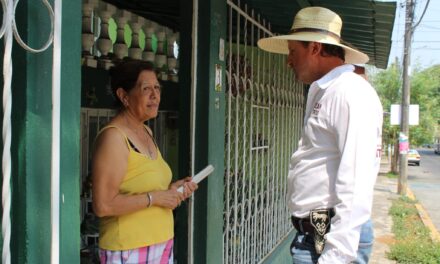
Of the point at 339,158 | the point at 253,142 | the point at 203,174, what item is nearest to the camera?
the point at 339,158

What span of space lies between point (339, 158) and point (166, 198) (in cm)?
81

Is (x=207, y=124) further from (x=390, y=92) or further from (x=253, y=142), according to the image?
(x=390, y=92)

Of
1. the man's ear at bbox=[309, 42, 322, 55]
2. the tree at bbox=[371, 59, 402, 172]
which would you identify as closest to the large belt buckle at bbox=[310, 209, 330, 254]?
the man's ear at bbox=[309, 42, 322, 55]

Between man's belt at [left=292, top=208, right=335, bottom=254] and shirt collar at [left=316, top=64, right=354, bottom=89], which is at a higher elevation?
shirt collar at [left=316, top=64, right=354, bottom=89]

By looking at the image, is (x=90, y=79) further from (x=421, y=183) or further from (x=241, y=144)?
(x=421, y=183)

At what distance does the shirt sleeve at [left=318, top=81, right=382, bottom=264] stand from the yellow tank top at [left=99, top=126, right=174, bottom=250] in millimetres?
798

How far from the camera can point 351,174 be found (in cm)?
178

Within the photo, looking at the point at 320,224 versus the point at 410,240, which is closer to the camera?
the point at 320,224

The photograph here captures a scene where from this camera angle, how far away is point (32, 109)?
4.68ft

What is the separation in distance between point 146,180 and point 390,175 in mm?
17986

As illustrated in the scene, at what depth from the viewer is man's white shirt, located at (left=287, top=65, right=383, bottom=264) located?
69.7 inches

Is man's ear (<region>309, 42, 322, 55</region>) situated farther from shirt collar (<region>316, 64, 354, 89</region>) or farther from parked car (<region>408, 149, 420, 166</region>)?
parked car (<region>408, 149, 420, 166</region>)

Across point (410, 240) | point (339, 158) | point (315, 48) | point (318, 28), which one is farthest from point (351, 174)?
point (410, 240)

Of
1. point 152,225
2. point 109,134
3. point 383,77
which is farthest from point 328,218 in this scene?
point 383,77
